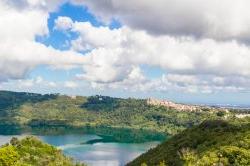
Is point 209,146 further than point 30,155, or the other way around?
point 30,155

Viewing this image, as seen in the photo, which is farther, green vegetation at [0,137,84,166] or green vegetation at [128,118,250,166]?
green vegetation at [0,137,84,166]

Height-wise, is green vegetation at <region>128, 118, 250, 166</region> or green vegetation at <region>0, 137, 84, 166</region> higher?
green vegetation at <region>128, 118, 250, 166</region>

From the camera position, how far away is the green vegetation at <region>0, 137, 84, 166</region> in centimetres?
12419

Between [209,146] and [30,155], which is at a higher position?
[209,146]

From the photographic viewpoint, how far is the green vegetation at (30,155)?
124m

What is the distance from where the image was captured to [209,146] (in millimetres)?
127125

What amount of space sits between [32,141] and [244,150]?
115 m

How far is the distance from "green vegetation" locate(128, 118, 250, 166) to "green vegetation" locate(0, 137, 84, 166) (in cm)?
3143

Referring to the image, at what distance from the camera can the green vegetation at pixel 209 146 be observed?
86.3 meters

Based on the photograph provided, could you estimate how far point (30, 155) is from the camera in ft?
528

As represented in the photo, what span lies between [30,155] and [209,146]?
70556mm

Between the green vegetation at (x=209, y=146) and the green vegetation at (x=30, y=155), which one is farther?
the green vegetation at (x=30, y=155)

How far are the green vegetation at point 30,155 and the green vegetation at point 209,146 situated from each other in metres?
31.4

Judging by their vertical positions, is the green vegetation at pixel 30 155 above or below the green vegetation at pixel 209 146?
below
